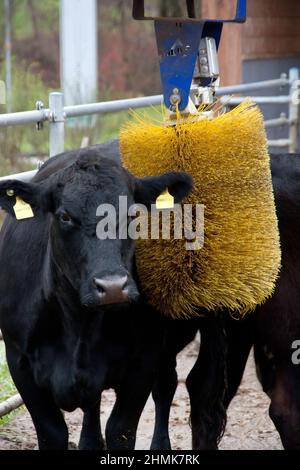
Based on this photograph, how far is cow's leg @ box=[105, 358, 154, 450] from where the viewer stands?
4.12m

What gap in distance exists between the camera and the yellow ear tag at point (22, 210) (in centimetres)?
389

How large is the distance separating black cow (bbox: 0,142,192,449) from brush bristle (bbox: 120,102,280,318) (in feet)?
0.40

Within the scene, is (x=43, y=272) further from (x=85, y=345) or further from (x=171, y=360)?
(x=171, y=360)

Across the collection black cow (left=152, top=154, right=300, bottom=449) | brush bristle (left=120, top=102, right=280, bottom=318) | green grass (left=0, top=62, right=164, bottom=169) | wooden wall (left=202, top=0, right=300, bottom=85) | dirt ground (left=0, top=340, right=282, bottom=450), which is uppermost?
wooden wall (left=202, top=0, right=300, bottom=85)

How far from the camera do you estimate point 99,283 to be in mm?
3537

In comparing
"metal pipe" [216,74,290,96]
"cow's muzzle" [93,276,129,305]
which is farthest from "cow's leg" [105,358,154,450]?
"metal pipe" [216,74,290,96]

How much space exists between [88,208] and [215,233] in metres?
0.53

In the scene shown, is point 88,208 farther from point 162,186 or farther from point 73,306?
point 73,306

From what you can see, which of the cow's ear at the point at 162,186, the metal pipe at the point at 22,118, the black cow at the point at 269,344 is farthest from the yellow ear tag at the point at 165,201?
the metal pipe at the point at 22,118

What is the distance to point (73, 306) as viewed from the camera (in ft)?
13.0

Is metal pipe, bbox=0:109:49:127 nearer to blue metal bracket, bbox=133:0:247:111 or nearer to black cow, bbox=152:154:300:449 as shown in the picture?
blue metal bracket, bbox=133:0:247:111

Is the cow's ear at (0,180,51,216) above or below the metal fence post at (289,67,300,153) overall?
below

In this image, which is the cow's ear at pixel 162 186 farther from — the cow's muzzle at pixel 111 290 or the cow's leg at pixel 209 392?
the cow's leg at pixel 209 392

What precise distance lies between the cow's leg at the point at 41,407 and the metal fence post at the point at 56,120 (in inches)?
58.9
